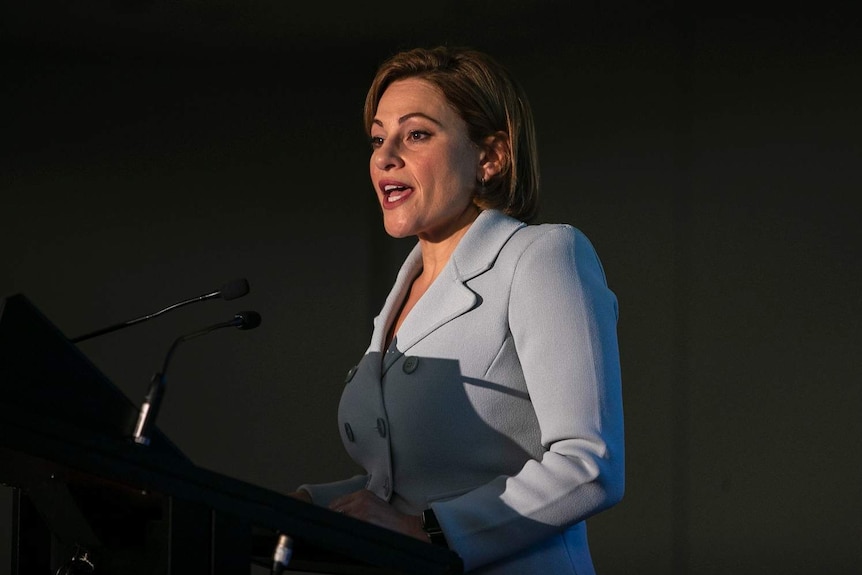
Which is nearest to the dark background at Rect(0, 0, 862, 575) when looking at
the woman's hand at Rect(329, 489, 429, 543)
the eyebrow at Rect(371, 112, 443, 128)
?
the eyebrow at Rect(371, 112, 443, 128)

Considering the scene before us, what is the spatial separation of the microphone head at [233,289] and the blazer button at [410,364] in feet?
0.86

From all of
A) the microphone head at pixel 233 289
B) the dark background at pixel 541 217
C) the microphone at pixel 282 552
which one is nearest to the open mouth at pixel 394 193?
the microphone head at pixel 233 289

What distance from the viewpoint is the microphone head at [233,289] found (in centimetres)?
169

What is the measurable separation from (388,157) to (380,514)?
23.7 inches

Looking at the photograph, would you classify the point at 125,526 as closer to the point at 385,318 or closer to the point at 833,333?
the point at 385,318

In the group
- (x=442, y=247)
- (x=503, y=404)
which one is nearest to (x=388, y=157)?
(x=442, y=247)

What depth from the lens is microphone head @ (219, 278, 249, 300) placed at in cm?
169

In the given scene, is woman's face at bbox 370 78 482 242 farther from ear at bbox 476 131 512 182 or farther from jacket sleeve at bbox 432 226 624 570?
jacket sleeve at bbox 432 226 624 570

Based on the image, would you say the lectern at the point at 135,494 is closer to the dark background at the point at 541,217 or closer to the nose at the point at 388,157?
the nose at the point at 388,157

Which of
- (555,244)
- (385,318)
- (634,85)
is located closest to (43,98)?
(634,85)

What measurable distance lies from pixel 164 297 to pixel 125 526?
149 inches

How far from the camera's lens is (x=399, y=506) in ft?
5.22

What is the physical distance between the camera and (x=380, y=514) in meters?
1.40

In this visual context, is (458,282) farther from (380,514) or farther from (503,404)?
(380,514)
